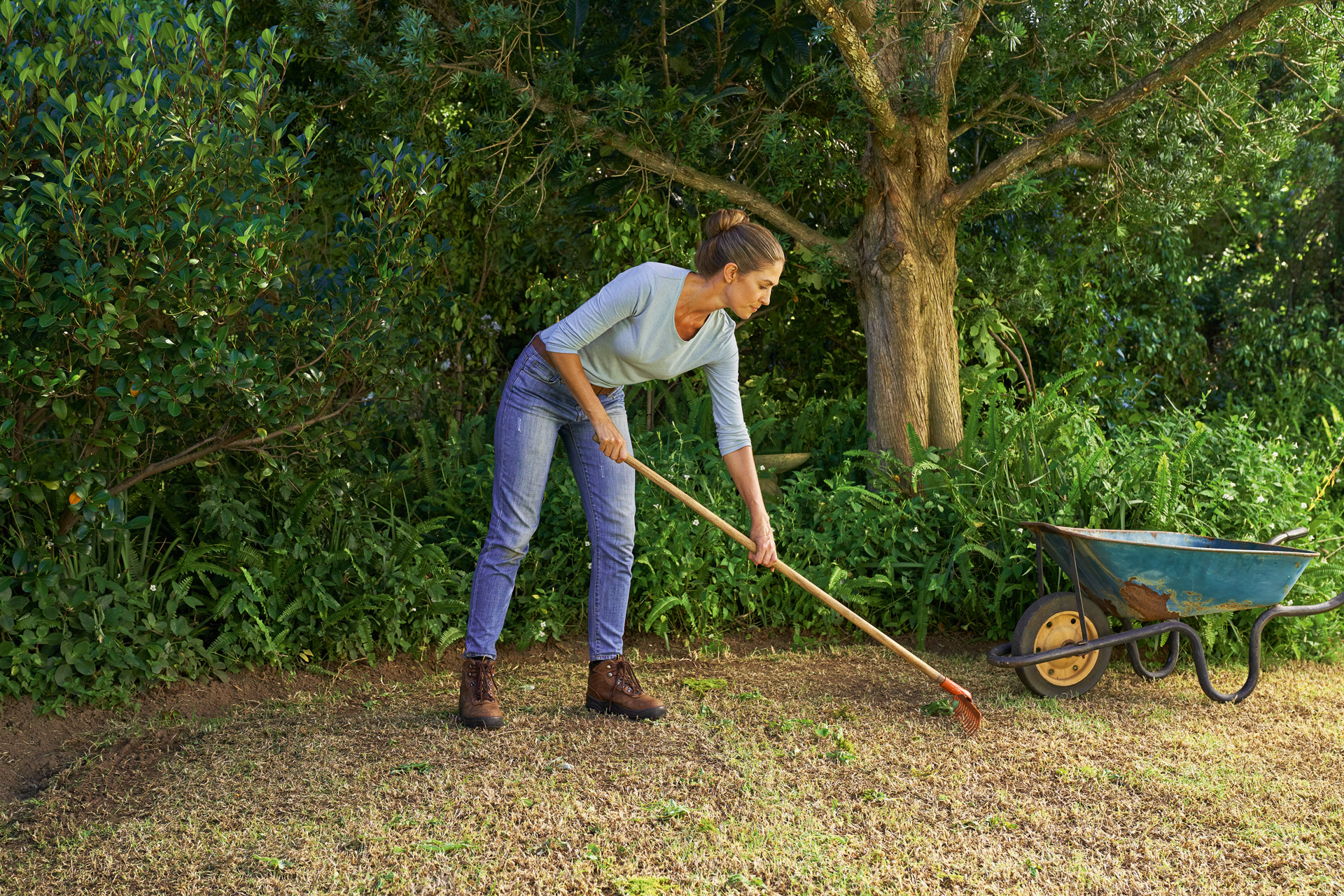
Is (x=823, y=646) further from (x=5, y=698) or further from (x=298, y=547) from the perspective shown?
(x=5, y=698)

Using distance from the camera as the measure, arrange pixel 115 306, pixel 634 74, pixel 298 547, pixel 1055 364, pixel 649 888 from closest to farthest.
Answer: pixel 649 888, pixel 115 306, pixel 298 547, pixel 634 74, pixel 1055 364

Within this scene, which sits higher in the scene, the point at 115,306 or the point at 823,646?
the point at 115,306

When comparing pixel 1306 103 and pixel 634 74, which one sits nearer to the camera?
pixel 634 74

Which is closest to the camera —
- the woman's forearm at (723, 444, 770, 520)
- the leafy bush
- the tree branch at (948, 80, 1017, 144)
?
the leafy bush

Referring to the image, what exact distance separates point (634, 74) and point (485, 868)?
3232 millimetres

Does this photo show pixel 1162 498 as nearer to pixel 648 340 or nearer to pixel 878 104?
pixel 878 104

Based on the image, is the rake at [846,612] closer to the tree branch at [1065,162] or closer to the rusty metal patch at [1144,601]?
the rusty metal patch at [1144,601]

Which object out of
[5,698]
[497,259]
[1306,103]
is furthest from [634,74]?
[1306,103]

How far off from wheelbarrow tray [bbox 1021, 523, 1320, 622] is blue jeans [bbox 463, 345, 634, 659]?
149cm

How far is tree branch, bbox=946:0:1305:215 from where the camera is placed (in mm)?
4266

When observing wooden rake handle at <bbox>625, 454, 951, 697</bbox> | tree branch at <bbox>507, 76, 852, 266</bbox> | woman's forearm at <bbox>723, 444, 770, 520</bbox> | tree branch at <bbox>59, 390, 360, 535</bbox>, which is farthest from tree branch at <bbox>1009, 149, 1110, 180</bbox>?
tree branch at <bbox>59, 390, 360, 535</bbox>

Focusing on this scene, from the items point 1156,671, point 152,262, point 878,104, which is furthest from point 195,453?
point 1156,671

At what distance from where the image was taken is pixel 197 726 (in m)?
3.49

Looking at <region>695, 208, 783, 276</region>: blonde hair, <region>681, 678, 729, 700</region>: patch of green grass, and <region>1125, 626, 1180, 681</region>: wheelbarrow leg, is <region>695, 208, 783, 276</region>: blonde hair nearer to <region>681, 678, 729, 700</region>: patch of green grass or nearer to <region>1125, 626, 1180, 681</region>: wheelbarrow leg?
<region>681, 678, 729, 700</region>: patch of green grass
